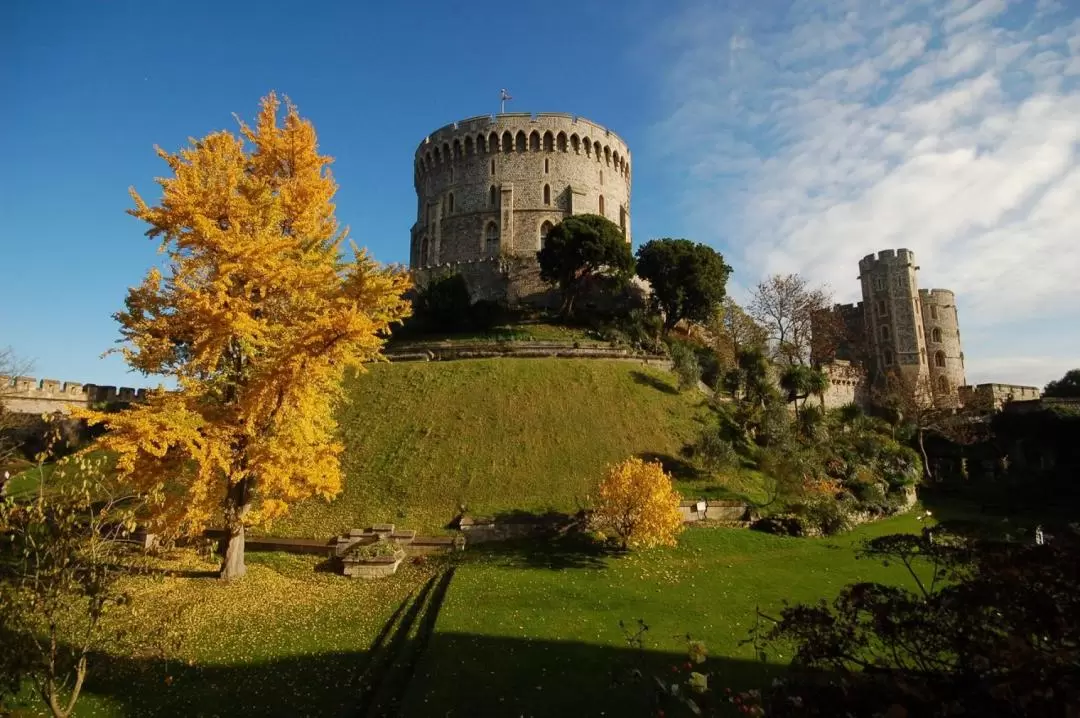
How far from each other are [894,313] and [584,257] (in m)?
35.4

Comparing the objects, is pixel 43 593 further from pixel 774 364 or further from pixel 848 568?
pixel 774 364

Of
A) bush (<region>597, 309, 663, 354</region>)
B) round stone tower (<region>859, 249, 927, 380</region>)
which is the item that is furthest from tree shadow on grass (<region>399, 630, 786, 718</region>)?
round stone tower (<region>859, 249, 927, 380</region>)

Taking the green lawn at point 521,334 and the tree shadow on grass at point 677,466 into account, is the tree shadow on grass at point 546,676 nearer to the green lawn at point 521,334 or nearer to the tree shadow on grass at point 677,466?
the tree shadow on grass at point 677,466

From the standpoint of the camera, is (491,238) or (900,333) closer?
(900,333)

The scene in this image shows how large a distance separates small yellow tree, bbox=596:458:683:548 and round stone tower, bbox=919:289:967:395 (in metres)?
51.9

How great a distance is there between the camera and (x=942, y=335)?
209 ft

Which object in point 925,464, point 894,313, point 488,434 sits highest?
point 894,313

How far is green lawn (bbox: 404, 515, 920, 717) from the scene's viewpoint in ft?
38.4

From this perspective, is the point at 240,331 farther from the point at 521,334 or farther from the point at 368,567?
the point at 521,334

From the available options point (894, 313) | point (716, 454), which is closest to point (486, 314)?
point (716, 454)

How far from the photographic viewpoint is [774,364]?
4925 centimetres

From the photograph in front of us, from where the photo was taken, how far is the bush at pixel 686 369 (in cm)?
4059

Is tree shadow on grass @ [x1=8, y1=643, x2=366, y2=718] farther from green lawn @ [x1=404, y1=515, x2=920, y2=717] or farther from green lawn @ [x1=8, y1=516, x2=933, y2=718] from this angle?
green lawn @ [x1=404, y1=515, x2=920, y2=717]

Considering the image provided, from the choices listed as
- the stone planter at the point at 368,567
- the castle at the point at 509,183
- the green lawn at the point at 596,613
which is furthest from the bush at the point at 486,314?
the stone planter at the point at 368,567
